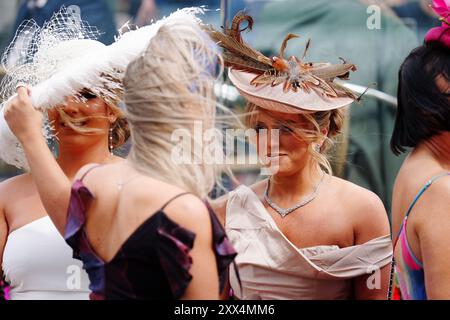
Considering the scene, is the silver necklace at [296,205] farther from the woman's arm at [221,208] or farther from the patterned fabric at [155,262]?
the patterned fabric at [155,262]

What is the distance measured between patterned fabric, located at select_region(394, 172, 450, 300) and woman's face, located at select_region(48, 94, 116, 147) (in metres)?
1.19

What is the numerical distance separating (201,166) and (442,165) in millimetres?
822

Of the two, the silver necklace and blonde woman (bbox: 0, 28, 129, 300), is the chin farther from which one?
blonde woman (bbox: 0, 28, 129, 300)

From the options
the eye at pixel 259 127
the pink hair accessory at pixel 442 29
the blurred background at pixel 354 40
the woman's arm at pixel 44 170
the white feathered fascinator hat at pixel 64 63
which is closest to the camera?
the woman's arm at pixel 44 170

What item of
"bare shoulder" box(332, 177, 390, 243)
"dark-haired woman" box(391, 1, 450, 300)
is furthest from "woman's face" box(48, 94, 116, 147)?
"dark-haired woman" box(391, 1, 450, 300)

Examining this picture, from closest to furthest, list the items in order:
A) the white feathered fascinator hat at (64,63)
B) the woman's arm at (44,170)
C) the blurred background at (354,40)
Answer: the woman's arm at (44,170) < the white feathered fascinator hat at (64,63) < the blurred background at (354,40)

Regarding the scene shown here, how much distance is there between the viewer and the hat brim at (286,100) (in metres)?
2.90

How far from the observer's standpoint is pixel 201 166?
6.41ft

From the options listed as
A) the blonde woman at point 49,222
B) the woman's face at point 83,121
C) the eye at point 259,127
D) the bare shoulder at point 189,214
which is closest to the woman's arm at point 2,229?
the blonde woman at point 49,222

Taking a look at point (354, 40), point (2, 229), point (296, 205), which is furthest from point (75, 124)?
point (354, 40)

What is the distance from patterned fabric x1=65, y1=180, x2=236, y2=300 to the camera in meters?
1.81

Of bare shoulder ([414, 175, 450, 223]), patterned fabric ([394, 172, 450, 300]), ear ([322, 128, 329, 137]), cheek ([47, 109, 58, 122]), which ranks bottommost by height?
patterned fabric ([394, 172, 450, 300])

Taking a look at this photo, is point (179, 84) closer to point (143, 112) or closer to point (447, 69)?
point (143, 112)
